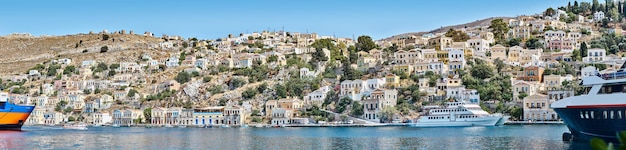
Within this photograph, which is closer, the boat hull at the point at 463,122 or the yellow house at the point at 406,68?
the boat hull at the point at 463,122

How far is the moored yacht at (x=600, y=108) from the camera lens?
1069 inches

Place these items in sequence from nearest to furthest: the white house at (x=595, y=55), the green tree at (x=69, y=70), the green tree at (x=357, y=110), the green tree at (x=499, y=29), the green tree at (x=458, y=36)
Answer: the green tree at (x=357, y=110) < the white house at (x=595, y=55) < the green tree at (x=458, y=36) < the green tree at (x=499, y=29) < the green tree at (x=69, y=70)

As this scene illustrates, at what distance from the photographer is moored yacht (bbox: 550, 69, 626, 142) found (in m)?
27.2

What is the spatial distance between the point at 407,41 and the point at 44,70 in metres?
61.2

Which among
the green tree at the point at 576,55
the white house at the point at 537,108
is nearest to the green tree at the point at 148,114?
the white house at the point at 537,108

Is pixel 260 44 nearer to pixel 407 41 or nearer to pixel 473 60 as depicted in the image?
pixel 407 41

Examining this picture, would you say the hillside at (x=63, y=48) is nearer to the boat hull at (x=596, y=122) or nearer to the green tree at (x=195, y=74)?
the green tree at (x=195, y=74)

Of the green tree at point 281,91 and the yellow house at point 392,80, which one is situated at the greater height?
the yellow house at point 392,80

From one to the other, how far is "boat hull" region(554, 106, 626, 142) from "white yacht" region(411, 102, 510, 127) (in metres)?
30.5

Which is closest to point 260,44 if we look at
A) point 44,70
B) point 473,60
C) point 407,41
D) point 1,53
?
point 407,41

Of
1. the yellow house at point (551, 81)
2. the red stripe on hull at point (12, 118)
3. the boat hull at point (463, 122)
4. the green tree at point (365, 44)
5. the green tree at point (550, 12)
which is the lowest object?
the boat hull at point (463, 122)

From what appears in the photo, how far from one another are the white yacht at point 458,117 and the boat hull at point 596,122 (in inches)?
1202

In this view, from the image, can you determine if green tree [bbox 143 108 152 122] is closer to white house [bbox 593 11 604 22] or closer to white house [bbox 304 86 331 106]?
white house [bbox 304 86 331 106]

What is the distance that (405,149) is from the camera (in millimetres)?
33969
